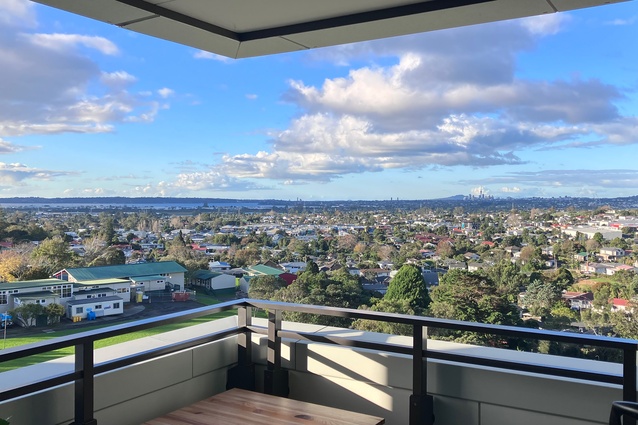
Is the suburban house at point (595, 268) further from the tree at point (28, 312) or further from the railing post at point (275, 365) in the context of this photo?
the tree at point (28, 312)

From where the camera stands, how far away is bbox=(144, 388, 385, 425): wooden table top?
81.8 inches

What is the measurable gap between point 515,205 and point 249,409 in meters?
6.77

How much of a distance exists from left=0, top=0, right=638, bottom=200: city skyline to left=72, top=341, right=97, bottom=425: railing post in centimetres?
625

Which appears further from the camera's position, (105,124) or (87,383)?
(105,124)

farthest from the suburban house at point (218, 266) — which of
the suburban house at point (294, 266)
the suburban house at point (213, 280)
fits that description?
the suburban house at point (294, 266)

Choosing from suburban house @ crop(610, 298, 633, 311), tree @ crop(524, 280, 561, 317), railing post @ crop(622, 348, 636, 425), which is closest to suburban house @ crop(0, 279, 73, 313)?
railing post @ crop(622, 348, 636, 425)

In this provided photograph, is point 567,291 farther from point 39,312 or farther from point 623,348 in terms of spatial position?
point 39,312

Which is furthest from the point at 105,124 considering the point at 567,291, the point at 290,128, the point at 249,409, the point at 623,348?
the point at 623,348

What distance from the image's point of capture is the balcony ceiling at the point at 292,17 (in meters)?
2.07

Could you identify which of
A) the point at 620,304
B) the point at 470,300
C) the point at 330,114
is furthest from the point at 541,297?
the point at 330,114

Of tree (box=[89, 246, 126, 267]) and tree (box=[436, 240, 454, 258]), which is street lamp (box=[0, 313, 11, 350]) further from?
tree (box=[436, 240, 454, 258])

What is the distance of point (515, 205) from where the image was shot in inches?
316

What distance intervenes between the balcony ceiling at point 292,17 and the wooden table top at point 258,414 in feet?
5.51

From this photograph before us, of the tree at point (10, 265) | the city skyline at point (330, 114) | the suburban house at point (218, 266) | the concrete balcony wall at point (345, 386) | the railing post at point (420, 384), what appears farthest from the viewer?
the city skyline at point (330, 114)
